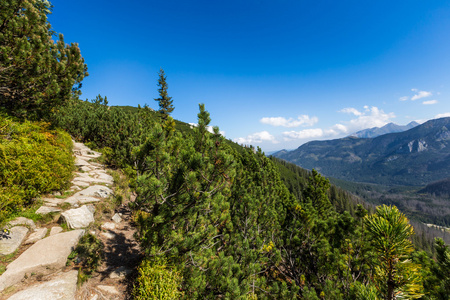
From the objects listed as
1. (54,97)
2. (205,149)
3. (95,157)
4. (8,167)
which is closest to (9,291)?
(8,167)

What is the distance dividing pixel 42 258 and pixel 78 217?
1801mm

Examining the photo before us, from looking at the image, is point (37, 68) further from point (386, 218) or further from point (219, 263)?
point (386, 218)

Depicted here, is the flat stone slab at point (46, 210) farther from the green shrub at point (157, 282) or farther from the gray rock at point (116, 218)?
the green shrub at point (157, 282)

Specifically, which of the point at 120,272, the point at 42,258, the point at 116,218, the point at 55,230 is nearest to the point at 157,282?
the point at 120,272

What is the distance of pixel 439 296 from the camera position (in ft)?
11.5

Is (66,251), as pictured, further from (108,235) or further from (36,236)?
(108,235)

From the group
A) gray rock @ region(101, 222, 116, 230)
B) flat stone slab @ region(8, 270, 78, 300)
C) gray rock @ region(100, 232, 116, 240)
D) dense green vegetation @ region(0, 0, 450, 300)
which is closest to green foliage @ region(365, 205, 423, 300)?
dense green vegetation @ region(0, 0, 450, 300)

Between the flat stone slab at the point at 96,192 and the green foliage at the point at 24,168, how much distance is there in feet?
2.39

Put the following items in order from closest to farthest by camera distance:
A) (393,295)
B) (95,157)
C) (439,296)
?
(393,295) → (439,296) → (95,157)

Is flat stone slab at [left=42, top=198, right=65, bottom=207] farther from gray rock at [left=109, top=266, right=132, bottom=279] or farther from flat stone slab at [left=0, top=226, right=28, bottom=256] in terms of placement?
gray rock at [left=109, top=266, right=132, bottom=279]

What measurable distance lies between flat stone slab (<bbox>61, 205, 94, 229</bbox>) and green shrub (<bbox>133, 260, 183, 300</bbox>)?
2.78 meters

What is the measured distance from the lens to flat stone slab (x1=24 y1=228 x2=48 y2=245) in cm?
478

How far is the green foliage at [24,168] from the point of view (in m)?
4.88

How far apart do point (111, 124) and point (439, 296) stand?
59.5ft
